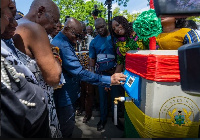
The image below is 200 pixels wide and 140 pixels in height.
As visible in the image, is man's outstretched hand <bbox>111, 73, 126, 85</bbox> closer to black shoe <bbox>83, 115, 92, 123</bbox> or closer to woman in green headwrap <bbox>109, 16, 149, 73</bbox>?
woman in green headwrap <bbox>109, 16, 149, 73</bbox>

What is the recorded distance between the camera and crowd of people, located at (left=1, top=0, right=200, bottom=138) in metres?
0.78

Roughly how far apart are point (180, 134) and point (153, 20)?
902mm

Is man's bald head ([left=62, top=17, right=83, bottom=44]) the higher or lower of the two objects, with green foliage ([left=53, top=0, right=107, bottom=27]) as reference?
lower

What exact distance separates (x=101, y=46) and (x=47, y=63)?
1931 millimetres

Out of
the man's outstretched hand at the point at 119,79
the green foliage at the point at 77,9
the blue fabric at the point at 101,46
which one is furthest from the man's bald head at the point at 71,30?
the green foliage at the point at 77,9

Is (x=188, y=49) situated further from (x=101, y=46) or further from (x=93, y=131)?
(x=93, y=131)

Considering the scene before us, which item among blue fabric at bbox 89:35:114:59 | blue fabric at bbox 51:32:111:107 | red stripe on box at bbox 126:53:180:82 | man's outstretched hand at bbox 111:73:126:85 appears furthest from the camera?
blue fabric at bbox 89:35:114:59

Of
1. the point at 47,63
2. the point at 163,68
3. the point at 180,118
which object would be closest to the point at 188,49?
the point at 163,68

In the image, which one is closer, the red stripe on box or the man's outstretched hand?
the red stripe on box

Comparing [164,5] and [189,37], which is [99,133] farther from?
[164,5]

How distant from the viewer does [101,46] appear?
311 centimetres

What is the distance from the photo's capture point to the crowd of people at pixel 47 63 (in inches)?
30.6

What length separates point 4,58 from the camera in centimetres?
77

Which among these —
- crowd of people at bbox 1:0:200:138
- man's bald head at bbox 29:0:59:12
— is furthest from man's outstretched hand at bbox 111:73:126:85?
man's bald head at bbox 29:0:59:12
